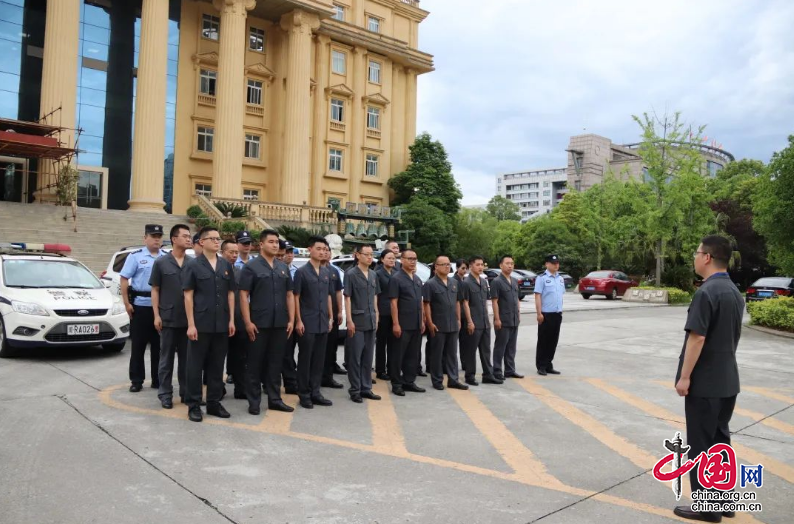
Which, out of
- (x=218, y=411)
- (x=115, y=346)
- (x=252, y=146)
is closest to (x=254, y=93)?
(x=252, y=146)

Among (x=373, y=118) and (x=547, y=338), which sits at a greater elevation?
(x=373, y=118)

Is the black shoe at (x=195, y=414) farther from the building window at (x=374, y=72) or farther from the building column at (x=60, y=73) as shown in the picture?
the building window at (x=374, y=72)

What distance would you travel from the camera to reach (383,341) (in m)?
8.94

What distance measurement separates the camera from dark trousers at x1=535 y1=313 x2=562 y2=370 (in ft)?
32.1

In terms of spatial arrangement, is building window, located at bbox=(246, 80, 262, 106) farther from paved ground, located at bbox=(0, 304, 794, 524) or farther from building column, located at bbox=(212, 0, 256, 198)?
paved ground, located at bbox=(0, 304, 794, 524)

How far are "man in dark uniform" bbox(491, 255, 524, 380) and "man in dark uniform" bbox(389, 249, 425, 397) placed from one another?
1.47 meters

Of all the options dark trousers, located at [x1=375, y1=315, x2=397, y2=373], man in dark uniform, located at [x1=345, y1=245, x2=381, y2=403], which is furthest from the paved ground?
dark trousers, located at [x1=375, y1=315, x2=397, y2=373]

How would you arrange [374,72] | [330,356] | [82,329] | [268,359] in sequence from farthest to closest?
[374,72] → [82,329] → [330,356] → [268,359]

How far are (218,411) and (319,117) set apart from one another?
112 ft

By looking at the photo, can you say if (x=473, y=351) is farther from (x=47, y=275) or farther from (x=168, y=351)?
(x=47, y=275)

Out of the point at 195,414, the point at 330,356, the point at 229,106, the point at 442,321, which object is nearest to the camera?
the point at 195,414

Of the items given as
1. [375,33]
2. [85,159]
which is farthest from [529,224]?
[85,159]

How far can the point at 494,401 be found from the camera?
7742 millimetres

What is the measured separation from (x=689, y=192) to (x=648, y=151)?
9.67ft
